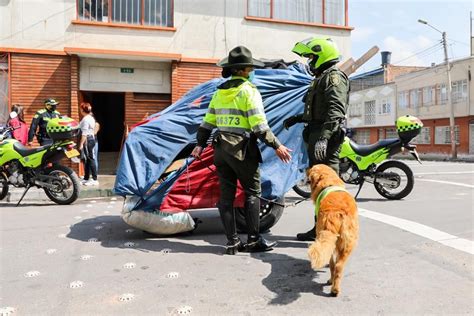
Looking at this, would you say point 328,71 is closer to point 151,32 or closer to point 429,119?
point 151,32

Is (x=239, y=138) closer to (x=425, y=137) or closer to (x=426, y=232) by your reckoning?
(x=426, y=232)

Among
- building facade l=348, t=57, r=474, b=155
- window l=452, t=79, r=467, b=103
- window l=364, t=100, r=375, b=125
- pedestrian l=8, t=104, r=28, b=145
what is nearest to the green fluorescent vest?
pedestrian l=8, t=104, r=28, b=145

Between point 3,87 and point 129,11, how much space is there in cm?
427

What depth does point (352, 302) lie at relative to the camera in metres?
2.85

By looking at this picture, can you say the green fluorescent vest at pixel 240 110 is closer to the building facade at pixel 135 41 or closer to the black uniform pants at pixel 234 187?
the black uniform pants at pixel 234 187

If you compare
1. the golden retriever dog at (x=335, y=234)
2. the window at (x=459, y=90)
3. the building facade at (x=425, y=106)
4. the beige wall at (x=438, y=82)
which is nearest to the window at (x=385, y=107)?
the building facade at (x=425, y=106)

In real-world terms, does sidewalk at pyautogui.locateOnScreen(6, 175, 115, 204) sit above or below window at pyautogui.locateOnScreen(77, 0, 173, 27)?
below

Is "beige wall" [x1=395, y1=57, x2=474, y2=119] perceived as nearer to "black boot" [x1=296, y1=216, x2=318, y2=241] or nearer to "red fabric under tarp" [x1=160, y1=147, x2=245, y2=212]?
"black boot" [x1=296, y1=216, x2=318, y2=241]

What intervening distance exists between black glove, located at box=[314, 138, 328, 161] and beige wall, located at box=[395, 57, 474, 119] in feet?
104

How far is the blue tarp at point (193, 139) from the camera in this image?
4316 millimetres

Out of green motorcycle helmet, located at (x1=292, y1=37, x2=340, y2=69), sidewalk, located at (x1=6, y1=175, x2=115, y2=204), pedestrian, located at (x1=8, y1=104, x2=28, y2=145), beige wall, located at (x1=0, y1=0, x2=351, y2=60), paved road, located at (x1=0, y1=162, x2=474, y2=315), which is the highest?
beige wall, located at (x1=0, y1=0, x2=351, y2=60)

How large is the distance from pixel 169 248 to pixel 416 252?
8.23ft

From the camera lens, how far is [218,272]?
136 inches

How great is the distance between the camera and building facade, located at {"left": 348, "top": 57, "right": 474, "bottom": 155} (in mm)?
31281
